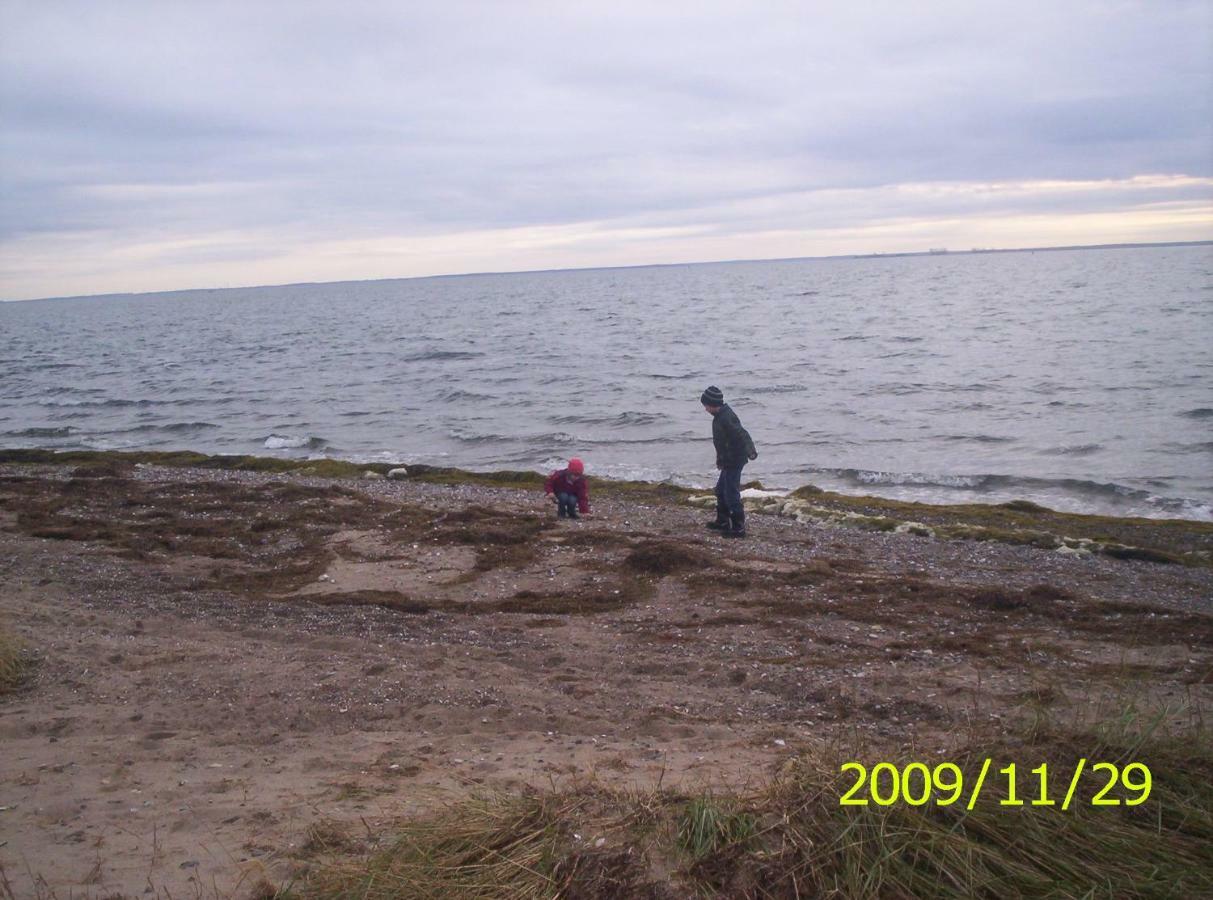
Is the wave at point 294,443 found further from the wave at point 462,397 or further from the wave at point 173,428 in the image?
the wave at point 462,397

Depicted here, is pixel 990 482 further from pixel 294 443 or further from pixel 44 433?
pixel 44 433

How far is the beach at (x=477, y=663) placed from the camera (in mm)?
4609

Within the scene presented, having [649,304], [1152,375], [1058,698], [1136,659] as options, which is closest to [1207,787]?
[1058,698]

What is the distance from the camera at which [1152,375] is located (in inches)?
1228

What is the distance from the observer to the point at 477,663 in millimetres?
7371

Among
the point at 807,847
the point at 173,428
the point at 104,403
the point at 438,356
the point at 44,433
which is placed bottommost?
the point at 173,428

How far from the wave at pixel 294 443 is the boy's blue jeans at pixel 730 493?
1647cm

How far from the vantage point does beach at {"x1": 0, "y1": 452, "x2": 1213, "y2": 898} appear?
461 cm

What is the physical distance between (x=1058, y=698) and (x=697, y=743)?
2510 millimetres

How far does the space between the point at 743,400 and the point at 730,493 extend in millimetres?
19124

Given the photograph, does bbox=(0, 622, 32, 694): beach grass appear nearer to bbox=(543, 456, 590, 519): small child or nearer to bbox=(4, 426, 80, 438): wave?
bbox=(543, 456, 590, 519): small child

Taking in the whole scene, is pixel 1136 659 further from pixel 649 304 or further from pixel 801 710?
pixel 649 304

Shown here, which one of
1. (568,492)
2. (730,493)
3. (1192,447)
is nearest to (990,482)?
(1192,447)

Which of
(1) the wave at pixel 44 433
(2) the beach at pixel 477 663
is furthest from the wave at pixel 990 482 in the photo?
(1) the wave at pixel 44 433
